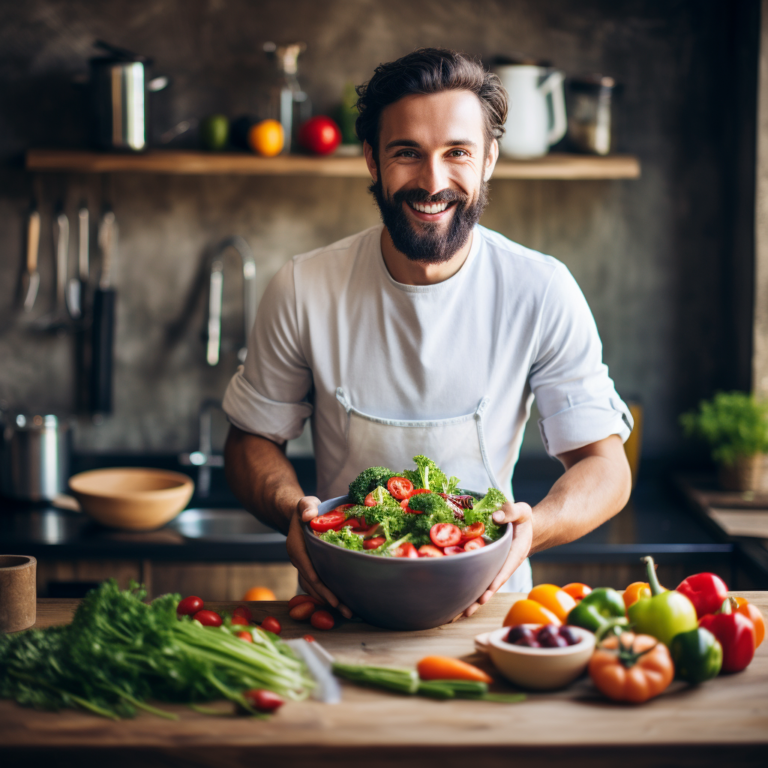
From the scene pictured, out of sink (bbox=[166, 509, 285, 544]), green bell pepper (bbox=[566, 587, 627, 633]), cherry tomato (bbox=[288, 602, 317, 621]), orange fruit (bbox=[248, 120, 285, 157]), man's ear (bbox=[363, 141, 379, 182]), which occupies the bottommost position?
sink (bbox=[166, 509, 285, 544])

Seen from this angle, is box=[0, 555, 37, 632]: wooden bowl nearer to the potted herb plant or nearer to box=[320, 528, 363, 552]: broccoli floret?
box=[320, 528, 363, 552]: broccoli floret

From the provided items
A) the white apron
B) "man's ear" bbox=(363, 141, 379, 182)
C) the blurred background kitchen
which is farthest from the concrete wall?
the white apron

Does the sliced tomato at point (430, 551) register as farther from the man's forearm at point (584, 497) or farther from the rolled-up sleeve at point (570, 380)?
the rolled-up sleeve at point (570, 380)

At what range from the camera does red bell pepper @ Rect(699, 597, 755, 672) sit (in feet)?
3.71

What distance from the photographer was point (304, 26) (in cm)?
287

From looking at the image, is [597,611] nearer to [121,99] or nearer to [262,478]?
[262,478]

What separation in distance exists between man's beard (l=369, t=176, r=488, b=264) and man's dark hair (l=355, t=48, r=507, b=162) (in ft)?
0.47

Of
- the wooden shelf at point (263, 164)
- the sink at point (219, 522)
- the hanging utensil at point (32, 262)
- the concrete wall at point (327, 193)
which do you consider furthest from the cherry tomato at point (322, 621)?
the hanging utensil at point (32, 262)

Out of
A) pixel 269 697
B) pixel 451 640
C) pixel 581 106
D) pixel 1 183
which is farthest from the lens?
pixel 1 183

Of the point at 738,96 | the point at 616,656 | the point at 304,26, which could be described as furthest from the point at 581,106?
the point at 616,656

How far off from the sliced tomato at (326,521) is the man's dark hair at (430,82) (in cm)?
75

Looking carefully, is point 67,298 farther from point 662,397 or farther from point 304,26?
point 662,397

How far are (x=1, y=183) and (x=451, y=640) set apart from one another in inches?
97.9

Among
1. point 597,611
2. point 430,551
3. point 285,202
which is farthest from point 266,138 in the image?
point 597,611
